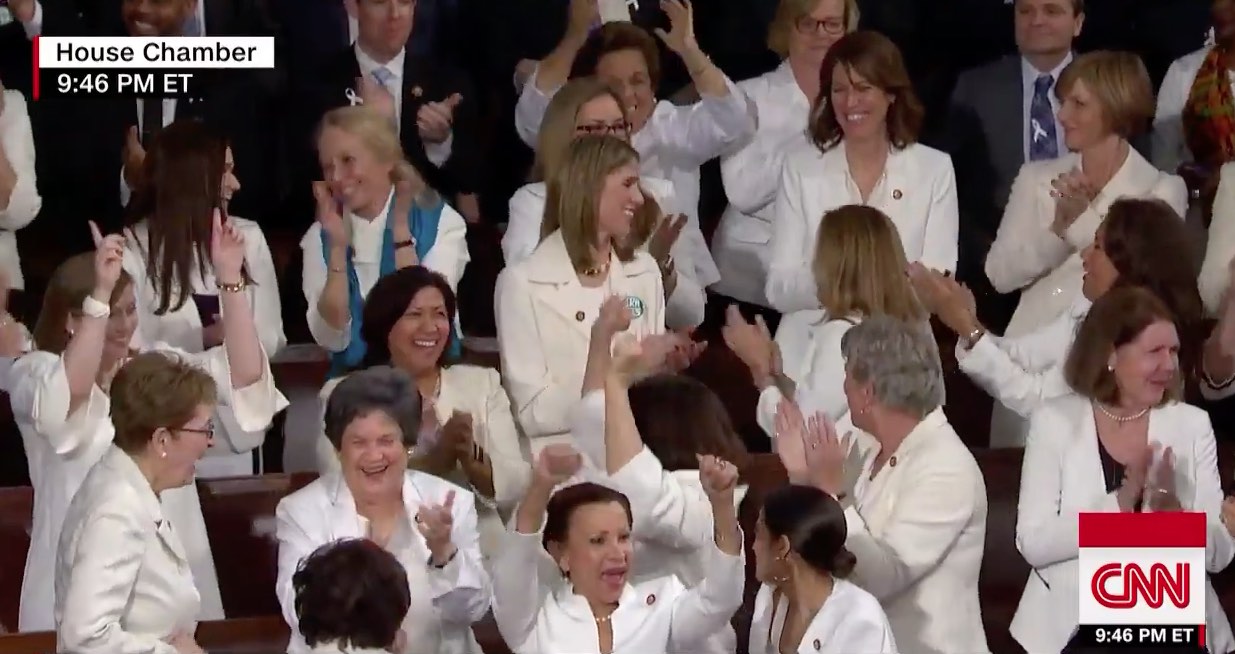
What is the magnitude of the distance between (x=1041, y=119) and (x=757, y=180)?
2.91 ft

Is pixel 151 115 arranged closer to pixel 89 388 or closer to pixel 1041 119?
pixel 89 388

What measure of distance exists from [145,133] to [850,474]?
2610 mm

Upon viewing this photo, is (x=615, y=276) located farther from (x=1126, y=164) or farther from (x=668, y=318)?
(x=1126, y=164)

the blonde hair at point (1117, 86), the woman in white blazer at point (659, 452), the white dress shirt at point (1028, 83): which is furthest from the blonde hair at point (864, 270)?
the white dress shirt at point (1028, 83)

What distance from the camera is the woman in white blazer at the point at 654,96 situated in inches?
235

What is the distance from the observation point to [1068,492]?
466 cm

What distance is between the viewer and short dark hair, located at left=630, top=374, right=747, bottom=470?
176 inches

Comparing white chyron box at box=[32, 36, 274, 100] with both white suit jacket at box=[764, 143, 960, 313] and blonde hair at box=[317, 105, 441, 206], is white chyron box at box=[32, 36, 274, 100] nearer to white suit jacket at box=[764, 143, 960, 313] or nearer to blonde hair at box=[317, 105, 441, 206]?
blonde hair at box=[317, 105, 441, 206]

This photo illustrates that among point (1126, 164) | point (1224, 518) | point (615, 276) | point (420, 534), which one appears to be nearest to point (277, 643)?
point (420, 534)

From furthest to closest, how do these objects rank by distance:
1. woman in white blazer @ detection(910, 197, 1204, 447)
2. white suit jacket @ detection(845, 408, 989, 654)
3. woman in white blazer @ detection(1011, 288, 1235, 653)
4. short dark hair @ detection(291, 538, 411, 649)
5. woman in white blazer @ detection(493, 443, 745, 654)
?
woman in white blazer @ detection(910, 197, 1204, 447) → woman in white blazer @ detection(1011, 288, 1235, 653) → white suit jacket @ detection(845, 408, 989, 654) → woman in white blazer @ detection(493, 443, 745, 654) → short dark hair @ detection(291, 538, 411, 649)

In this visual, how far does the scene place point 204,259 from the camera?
539 cm

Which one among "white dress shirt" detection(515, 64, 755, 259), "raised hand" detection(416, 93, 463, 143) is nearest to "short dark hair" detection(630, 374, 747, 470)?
"white dress shirt" detection(515, 64, 755, 259)

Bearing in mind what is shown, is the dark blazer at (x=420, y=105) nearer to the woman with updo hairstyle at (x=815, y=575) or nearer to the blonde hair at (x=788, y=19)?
the blonde hair at (x=788, y=19)

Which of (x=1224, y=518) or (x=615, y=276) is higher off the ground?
(x=615, y=276)
